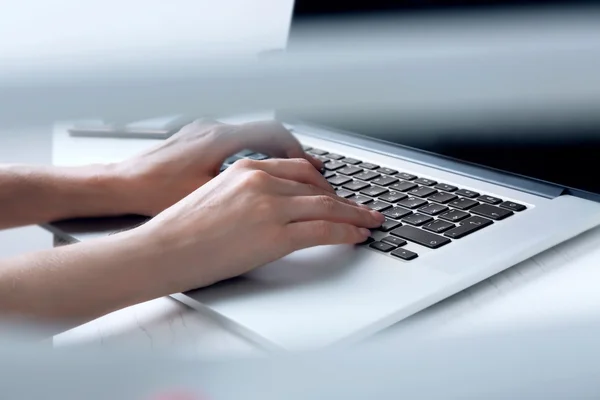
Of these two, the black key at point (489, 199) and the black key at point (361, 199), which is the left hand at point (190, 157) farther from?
the black key at point (489, 199)

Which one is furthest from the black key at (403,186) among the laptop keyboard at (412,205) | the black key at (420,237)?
the black key at (420,237)

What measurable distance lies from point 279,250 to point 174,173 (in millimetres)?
224

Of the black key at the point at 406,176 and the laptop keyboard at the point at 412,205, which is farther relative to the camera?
the black key at the point at 406,176

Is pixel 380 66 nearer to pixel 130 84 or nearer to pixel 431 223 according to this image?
pixel 130 84

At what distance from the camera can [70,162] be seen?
0.89m

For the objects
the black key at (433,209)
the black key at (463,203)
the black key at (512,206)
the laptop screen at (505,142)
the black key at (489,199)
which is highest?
the laptop screen at (505,142)

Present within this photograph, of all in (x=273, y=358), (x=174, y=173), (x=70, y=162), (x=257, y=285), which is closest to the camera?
(x=273, y=358)

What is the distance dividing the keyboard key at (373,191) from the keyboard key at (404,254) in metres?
0.14

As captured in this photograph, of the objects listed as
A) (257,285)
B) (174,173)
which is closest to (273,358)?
(257,285)

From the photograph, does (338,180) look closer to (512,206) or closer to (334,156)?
(334,156)

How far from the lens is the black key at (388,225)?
0.64 metres

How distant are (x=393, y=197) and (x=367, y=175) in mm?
80

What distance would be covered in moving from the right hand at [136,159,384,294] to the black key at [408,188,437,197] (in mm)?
98

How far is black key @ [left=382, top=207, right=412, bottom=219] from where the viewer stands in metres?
0.66
